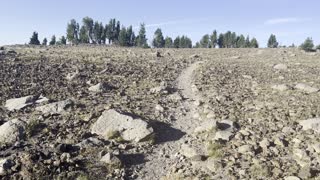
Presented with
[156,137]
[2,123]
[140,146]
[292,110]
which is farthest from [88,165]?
[292,110]

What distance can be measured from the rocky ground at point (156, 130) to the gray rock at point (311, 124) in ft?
0.21

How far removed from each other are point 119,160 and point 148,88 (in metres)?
15.9

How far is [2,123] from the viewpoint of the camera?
24.1m

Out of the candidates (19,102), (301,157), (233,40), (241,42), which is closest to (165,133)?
(301,157)

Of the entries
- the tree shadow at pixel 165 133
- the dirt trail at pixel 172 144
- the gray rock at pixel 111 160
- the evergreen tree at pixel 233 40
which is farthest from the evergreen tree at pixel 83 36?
the gray rock at pixel 111 160

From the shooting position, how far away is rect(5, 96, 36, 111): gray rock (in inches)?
1081

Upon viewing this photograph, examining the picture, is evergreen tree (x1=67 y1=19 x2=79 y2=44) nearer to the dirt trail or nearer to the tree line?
the tree line

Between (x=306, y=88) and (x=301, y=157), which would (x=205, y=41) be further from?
(x=301, y=157)

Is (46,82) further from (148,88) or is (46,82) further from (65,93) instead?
(148,88)

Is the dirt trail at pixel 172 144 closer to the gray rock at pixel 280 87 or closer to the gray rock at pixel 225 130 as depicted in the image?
the gray rock at pixel 225 130

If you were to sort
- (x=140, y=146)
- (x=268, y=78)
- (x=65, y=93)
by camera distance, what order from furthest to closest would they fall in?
1. (x=268, y=78)
2. (x=65, y=93)
3. (x=140, y=146)

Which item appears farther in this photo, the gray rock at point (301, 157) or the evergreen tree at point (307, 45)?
the evergreen tree at point (307, 45)

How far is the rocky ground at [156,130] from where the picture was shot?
1889cm

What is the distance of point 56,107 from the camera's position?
2694cm
